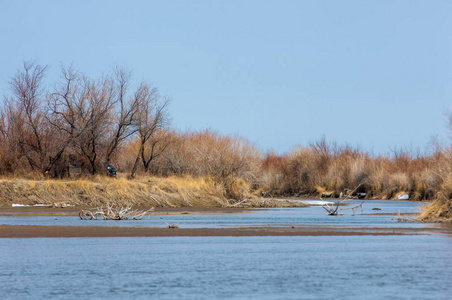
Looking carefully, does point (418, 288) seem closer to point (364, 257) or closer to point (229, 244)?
point (364, 257)

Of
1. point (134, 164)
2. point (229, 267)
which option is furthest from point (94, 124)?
point (229, 267)

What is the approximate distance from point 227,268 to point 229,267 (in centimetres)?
15

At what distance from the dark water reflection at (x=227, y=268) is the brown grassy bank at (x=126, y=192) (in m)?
19.3

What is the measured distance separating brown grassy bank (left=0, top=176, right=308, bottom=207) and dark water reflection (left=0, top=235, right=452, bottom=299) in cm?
1932

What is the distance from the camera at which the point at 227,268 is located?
16781mm

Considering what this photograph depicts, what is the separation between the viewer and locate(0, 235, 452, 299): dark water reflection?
13.7 m

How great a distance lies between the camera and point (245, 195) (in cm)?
4638

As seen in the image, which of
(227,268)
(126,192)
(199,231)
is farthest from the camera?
(126,192)

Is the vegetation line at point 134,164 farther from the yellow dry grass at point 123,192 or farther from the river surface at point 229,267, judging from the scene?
the river surface at point 229,267

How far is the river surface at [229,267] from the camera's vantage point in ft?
44.9

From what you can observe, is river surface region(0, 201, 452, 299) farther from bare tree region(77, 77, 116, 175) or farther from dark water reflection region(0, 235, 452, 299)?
bare tree region(77, 77, 116, 175)

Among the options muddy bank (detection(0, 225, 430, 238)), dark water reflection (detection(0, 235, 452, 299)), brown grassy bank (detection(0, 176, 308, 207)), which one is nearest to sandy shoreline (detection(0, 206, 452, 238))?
muddy bank (detection(0, 225, 430, 238))

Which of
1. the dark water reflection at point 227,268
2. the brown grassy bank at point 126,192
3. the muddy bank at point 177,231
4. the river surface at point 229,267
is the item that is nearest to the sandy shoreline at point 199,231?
the muddy bank at point 177,231

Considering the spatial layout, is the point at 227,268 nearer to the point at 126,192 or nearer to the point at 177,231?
the point at 177,231
